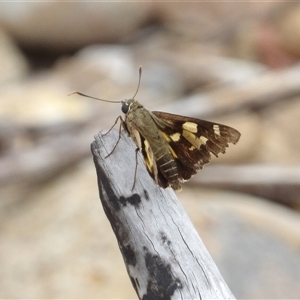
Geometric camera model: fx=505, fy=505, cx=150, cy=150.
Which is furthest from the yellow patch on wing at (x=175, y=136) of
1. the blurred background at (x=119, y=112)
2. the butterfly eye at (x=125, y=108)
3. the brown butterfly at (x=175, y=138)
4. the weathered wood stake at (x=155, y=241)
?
the blurred background at (x=119, y=112)

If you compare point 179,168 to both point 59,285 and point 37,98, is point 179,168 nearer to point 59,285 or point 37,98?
point 59,285

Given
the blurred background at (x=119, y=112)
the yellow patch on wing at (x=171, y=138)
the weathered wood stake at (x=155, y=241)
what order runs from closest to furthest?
1. the weathered wood stake at (x=155, y=241)
2. the yellow patch on wing at (x=171, y=138)
3. the blurred background at (x=119, y=112)

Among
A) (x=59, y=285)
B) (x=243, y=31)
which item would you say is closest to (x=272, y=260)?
(x=59, y=285)

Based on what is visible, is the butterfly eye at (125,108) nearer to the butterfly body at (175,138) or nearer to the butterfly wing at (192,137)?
the butterfly body at (175,138)

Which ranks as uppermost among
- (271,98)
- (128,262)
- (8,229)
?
(271,98)

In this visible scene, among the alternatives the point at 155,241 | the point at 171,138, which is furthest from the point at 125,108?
the point at 155,241

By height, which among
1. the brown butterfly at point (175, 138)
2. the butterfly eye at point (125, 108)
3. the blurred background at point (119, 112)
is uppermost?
the blurred background at point (119, 112)
